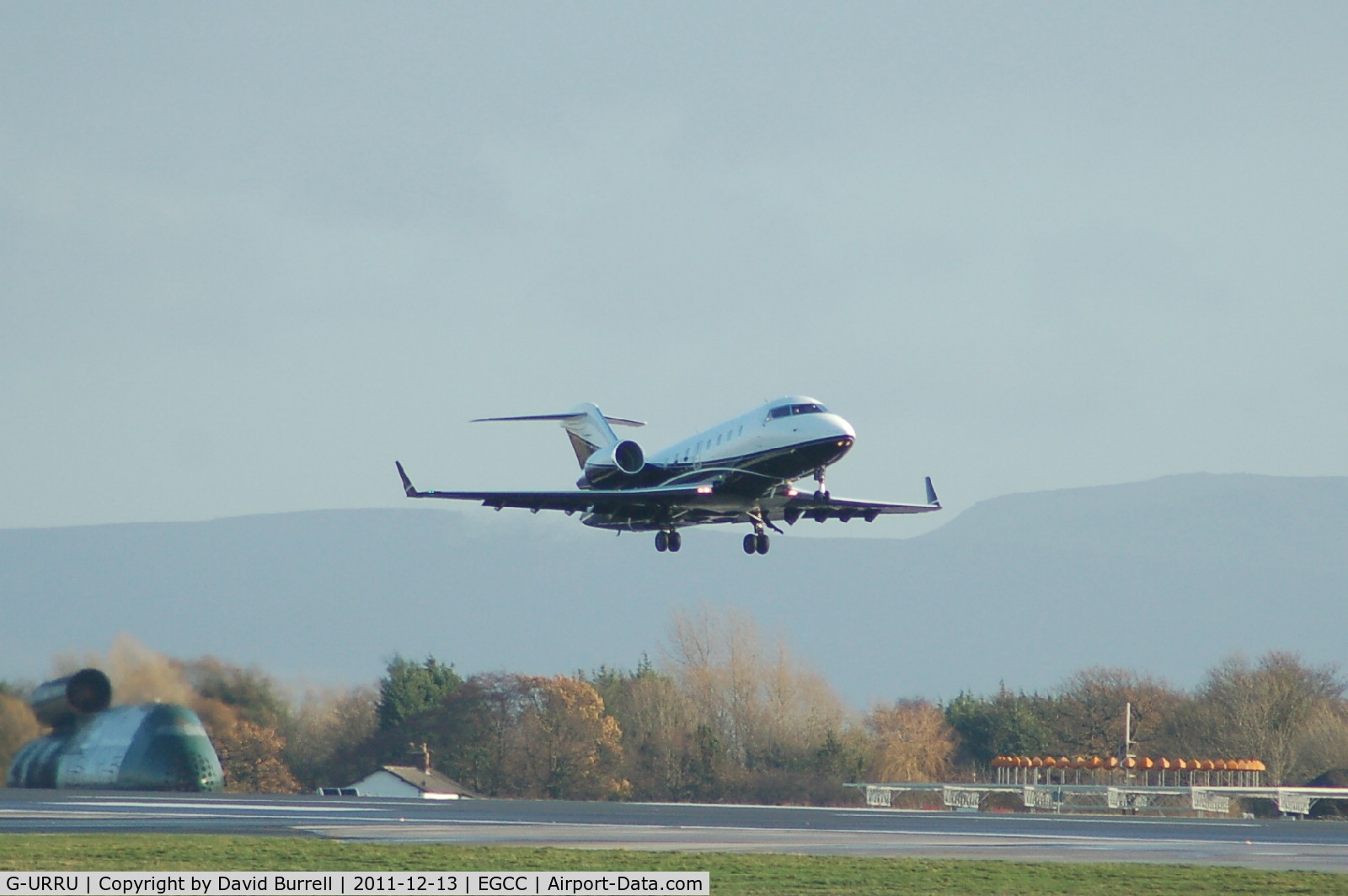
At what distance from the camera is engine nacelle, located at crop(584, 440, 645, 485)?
46250mm

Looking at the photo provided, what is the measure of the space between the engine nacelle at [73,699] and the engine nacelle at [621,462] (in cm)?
2852

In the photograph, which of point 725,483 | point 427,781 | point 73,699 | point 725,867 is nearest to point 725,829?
point 725,483

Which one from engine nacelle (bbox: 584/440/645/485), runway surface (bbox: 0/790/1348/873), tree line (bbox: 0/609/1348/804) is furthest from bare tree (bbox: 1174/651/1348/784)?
engine nacelle (bbox: 584/440/645/485)

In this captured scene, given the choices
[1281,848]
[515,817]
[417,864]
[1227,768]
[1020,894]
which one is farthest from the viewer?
[1227,768]

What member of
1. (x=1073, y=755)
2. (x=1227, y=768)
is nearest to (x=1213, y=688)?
(x=1073, y=755)

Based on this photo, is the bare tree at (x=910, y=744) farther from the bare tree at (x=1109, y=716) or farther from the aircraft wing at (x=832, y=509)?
the aircraft wing at (x=832, y=509)

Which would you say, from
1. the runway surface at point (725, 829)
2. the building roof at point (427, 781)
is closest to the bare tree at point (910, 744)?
the building roof at point (427, 781)

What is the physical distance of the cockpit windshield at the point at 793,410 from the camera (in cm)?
4075

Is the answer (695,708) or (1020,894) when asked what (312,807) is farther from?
(695,708)

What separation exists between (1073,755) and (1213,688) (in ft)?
31.6

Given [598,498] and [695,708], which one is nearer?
[598,498]

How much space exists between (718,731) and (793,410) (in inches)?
1930

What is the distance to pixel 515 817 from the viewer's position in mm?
43406

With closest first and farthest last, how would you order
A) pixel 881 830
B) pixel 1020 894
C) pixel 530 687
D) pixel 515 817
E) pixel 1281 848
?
1. pixel 1020 894
2. pixel 1281 848
3. pixel 881 830
4. pixel 515 817
5. pixel 530 687
